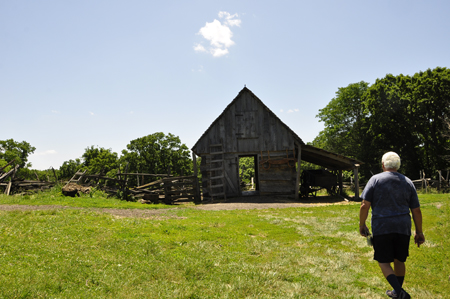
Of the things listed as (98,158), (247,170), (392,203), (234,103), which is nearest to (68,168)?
(98,158)

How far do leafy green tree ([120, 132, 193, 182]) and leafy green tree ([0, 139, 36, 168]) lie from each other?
22.7 metres

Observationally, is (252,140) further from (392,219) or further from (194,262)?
(392,219)

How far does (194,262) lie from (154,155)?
45090 millimetres

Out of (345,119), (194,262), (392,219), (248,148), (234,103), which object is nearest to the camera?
(392,219)

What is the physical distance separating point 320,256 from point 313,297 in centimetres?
245

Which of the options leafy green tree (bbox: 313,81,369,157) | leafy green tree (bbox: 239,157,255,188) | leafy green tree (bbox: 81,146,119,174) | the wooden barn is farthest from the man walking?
leafy green tree (bbox: 81,146,119,174)

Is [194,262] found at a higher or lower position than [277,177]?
lower

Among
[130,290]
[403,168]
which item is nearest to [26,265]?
[130,290]

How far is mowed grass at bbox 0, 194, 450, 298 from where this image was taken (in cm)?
480

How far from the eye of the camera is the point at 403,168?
35344mm

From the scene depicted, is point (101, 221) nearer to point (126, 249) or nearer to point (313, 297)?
point (126, 249)

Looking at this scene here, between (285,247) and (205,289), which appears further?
(285,247)

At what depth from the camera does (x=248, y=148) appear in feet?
71.4

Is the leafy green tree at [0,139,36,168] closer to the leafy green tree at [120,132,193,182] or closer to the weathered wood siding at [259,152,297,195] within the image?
the leafy green tree at [120,132,193,182]
